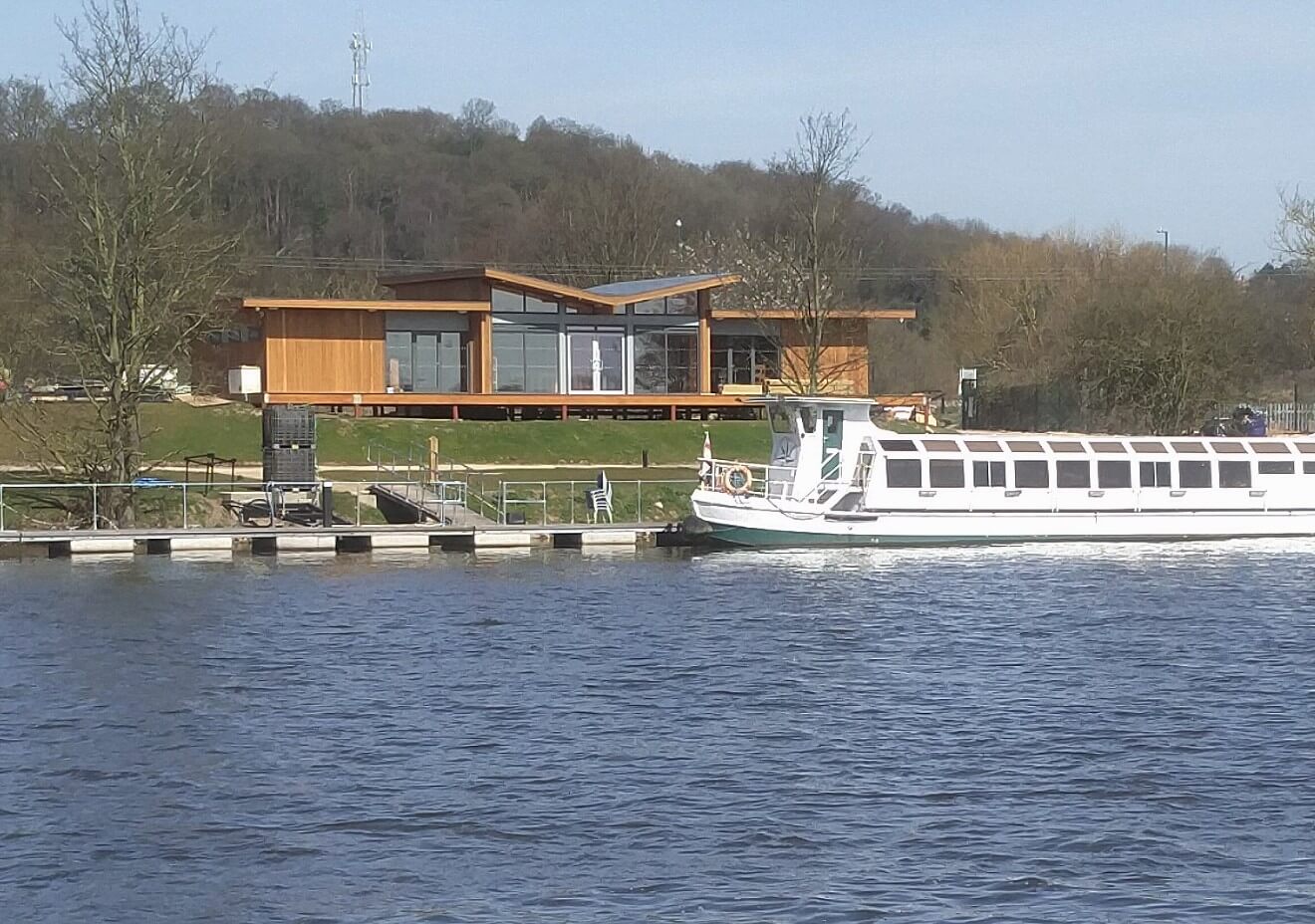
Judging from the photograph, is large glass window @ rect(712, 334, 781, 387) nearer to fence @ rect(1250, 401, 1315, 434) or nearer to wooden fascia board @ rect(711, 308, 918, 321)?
wooden fascia board @ rect(711, 308, 918, 321)

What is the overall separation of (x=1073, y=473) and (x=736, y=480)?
28.1 feet

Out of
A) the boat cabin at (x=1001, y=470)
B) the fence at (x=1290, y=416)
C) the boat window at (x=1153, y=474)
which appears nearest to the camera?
the boat cabin at (x=1001, y=470)

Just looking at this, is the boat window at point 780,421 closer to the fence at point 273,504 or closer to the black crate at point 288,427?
the fence at point 273,504

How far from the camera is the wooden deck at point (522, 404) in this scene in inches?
2569

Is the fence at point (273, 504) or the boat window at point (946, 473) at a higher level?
the boat window at point (946, 473)

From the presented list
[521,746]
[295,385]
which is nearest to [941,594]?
[521,746]

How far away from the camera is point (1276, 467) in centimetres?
4822

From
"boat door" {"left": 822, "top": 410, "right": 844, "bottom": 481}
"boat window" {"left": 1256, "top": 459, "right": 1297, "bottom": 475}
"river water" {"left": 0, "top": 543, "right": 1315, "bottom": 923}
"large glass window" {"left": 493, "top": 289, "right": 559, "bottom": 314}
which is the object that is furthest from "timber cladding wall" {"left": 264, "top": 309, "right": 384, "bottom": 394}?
"boat window" {"left": 1256, "top": 459, "right": 1297, "bottom": 475}

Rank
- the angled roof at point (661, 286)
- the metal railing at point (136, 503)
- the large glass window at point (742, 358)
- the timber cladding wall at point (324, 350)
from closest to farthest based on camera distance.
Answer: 1. the metal railing at point (136, 503)
2. the timber cladding wall at point (324, 350)
3. the angled roof at point (661, 286)
4. the large glass window at point (742, 358)

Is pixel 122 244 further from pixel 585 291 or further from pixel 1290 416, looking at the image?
pixel 1290 416

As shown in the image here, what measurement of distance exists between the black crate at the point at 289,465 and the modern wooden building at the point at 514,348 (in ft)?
59.0

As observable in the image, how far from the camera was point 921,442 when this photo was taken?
45906mm

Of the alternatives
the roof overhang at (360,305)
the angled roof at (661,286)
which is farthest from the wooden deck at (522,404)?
the angled roof at (661,286)

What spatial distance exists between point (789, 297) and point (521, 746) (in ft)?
180
